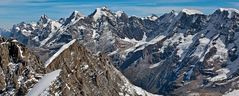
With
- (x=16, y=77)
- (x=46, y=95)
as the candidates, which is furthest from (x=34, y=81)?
(x=46, y=95)

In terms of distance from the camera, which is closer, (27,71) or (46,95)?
(46,95)

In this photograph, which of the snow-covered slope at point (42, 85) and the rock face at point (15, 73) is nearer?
the snow-covered slope at point (42, 85)

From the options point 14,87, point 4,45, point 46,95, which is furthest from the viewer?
point 4,45

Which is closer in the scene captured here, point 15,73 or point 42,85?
point 42,85

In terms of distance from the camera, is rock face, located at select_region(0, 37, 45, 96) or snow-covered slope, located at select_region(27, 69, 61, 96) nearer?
snow-covered slope, located at select_region(27, 69, 61, 96)

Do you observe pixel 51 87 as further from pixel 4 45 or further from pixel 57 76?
pixel 4 45

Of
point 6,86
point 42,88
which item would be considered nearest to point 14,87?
point 6,86

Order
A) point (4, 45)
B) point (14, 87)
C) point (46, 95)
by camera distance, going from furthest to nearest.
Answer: point (4, 45)
point (14, 87)
point (46, 95)

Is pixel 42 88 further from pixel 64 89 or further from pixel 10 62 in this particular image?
pixel 10 62

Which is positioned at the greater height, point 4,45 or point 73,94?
point 4,45
